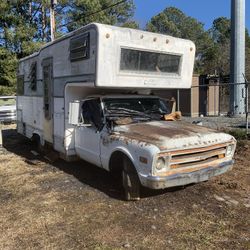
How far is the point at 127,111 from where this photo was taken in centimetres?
702

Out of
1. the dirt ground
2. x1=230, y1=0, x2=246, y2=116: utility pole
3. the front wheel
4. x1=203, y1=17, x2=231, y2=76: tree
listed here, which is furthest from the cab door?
x1=203, y1=17, x2=231, y2=76: tree

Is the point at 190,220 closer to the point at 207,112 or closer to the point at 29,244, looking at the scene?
the point at 29,244

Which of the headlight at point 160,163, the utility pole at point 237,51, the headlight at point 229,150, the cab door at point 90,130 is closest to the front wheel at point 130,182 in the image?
the headlight at point 160,163

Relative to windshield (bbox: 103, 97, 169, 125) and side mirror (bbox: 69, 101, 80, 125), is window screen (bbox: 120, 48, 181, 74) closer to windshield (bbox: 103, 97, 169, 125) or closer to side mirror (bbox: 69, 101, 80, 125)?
windshield (bbox: 103, 97, 169, 125)

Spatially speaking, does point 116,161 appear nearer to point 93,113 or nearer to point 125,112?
point 125,112

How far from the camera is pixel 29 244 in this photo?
15.2ft

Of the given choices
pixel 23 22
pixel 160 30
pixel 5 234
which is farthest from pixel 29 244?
pixel 160 30

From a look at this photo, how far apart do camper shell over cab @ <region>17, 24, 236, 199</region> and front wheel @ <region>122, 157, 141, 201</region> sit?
0.02 meters

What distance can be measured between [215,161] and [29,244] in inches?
124

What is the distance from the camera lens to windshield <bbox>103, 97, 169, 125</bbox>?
6.89 m

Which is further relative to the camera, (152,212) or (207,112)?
(207,112)

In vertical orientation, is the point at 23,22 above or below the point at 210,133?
above

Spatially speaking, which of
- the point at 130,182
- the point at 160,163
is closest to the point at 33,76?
the point at 130,182

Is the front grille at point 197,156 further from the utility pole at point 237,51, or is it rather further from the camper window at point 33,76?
the utility pole at point 237,51
